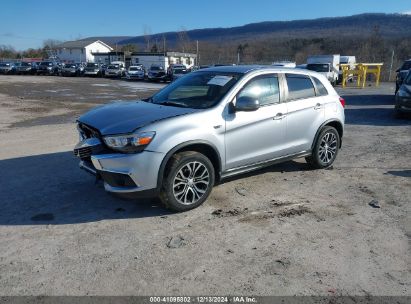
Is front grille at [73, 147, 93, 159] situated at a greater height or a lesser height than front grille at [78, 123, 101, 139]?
lesser

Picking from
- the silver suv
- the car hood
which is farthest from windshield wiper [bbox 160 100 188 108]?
the car hood

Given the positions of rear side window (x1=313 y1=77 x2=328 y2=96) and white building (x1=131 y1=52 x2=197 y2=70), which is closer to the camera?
rear side window (x1=313 y1=77 x2=328 y2=96)

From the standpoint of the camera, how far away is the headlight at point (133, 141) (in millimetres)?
4430

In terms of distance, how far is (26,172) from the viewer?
641 centimetres

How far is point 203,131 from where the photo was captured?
4.84 m

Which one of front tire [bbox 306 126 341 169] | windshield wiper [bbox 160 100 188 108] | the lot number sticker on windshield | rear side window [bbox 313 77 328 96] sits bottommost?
front tire [bbox 306 126 341 169]

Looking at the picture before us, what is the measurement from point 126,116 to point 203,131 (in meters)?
0.95

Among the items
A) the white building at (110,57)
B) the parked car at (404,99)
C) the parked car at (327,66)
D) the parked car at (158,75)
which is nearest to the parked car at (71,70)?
the parked car at (158,75)

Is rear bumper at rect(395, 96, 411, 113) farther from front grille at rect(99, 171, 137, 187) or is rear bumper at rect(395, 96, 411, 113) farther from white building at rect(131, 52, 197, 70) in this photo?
white building at rect(131, 52, 197, 70)

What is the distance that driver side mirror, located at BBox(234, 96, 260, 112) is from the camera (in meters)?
5.12

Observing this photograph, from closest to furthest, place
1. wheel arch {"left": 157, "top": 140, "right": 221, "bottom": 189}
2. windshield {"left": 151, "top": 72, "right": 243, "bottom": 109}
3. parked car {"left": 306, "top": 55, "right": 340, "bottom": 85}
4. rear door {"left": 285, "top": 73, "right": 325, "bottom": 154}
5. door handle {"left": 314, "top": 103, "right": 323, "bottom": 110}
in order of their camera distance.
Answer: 1. wheel arch {"left": 157, "top": 140, "right": 221, "bottom": 189}
2. windshield {"left": 151, "top": 72, "right": 243, "bottom": 109}
3. rear door {"left": 285, "top": 73, "right": 325, "bottom": 154}
4. door handle {"left": 314, "top": 103, "right": 323, "bottom": 110}
5. parked car {"left": 306, "top": 55, "right": 340, "bottom": 85}

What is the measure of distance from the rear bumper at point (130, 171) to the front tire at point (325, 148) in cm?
303

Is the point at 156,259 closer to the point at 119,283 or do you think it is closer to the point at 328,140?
the point at 119,283

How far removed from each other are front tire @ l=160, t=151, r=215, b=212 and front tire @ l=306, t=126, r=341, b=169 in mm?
2274
